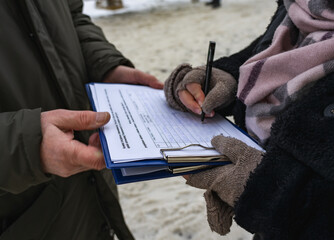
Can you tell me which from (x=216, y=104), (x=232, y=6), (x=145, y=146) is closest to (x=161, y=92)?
(x=216, y=104)

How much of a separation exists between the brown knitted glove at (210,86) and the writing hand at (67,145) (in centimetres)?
21

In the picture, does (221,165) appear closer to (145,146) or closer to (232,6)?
(145,146)

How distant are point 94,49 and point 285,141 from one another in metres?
→ 0.71

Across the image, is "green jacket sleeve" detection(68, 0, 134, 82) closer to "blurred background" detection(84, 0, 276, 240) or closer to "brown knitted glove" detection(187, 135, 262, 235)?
"brown knitted glove" detection(187, 135, 262, 235)

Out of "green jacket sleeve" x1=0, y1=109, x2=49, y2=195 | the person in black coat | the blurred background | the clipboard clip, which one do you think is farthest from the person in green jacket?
the blurred background

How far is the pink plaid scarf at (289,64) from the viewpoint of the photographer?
506 millimetres

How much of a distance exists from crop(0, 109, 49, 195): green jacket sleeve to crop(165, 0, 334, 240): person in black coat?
301 mm

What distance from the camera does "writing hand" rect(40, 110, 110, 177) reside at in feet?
1.91

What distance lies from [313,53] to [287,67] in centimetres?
5

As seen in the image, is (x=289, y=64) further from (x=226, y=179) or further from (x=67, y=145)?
(x=67, y=145)

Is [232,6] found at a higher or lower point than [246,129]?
lower

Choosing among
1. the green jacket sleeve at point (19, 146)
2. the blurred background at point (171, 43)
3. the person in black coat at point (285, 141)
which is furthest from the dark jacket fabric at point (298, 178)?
the blurred background at point (171, 43)

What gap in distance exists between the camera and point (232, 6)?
15.1 feet

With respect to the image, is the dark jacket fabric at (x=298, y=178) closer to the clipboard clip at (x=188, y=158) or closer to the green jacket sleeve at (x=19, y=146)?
the clipboard clip at (x=188, y=158)
